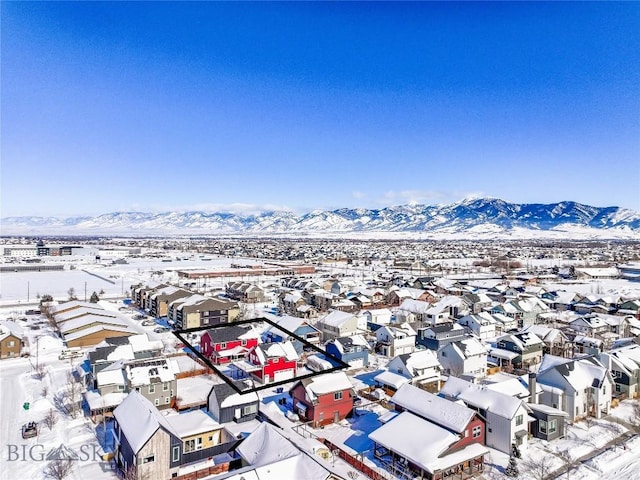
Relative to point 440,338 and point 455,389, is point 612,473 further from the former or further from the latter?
point 440,338

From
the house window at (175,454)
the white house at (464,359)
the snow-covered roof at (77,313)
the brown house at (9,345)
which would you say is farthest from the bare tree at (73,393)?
the white house at (464,359)

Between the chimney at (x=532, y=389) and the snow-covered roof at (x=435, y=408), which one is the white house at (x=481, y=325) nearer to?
the chimney at (x=532, y=389)

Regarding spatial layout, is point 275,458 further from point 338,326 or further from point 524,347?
point 524,347

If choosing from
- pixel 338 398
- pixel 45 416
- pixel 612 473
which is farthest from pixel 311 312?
pixel 612 473

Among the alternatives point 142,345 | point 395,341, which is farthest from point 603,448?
point 142,345

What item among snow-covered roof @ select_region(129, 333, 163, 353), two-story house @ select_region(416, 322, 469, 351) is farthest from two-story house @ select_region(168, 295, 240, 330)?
two-story house @ select_region(416, 322, 469, 351)
